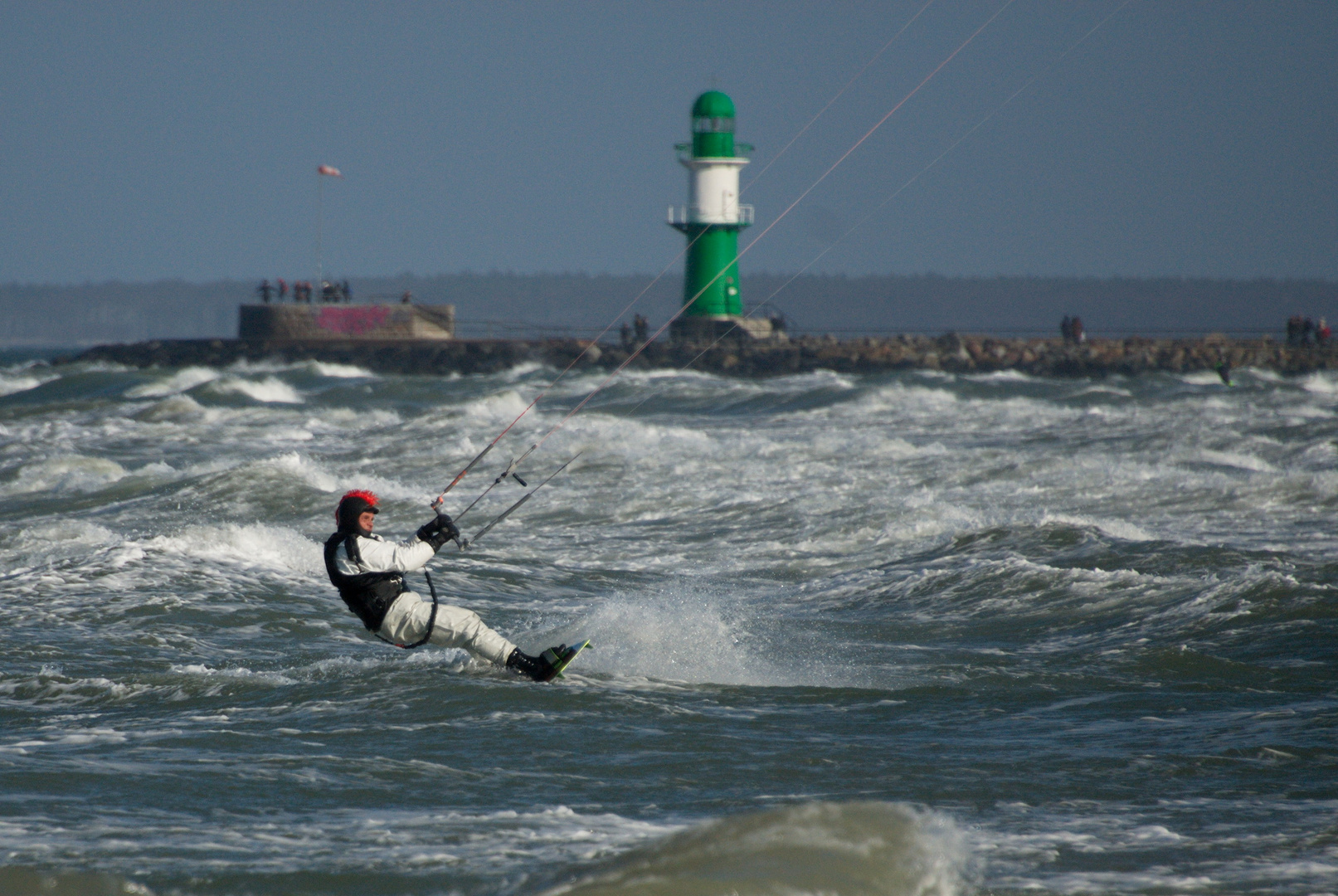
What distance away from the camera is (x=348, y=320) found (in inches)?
2047

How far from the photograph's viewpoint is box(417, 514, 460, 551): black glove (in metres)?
7.33

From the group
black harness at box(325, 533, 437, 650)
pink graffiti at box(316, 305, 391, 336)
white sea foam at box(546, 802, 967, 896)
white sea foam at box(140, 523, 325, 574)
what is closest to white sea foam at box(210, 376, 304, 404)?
pink graffiti at box(316, 305, 391, 336)

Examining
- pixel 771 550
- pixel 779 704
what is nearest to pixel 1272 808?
pixel 779 704

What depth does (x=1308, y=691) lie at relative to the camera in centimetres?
776

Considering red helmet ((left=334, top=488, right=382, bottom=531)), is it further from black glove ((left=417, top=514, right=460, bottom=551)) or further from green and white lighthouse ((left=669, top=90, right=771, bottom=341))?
green and white lighthouse ((left=669, top=90, right=771, bottom=341))

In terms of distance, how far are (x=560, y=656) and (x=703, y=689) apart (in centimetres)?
86

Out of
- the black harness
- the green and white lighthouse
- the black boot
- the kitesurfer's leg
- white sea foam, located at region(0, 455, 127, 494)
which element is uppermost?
the green and white lighthouse

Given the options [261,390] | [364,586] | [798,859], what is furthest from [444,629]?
[261,390]

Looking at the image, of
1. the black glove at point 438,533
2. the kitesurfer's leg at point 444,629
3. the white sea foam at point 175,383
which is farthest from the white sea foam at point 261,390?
the black glove at point 438,533

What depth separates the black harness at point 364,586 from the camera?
7.39 meters

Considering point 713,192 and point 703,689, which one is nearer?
point 703,689

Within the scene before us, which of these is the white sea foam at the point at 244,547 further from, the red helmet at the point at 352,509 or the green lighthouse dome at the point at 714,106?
the green lighthouse dome at the point at 714,106

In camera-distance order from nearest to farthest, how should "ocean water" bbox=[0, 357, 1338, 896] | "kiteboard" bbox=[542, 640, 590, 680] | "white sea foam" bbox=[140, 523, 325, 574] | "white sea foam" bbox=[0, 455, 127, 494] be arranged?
1. "ocean water" bbox=[0, 357, 1338, 896]
2. "kiteboard" bbox=[542, 640, 590, 680]
3. "white sea foam" bbox=[140, 523, 325, 574]
4. "white sea foam" bbox=[0, 455, 127, 494]

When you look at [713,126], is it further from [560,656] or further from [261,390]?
[560,656]
